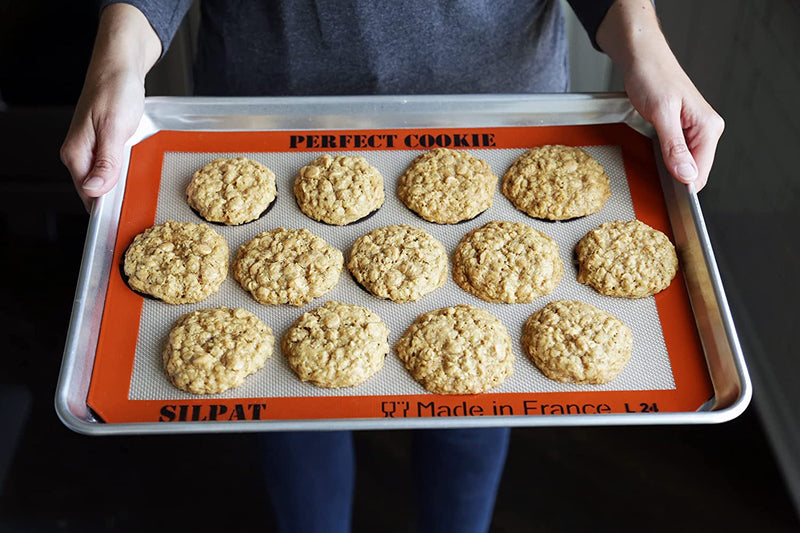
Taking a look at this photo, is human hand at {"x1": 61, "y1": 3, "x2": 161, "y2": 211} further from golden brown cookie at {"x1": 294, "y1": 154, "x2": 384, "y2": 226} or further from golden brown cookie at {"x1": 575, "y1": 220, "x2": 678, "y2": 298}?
golden brown cookie at {"x1": 575, "y1": 220, "x2": 678, "y2": 298}

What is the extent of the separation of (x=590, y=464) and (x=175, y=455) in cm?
123

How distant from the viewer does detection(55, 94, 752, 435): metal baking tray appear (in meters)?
1.19

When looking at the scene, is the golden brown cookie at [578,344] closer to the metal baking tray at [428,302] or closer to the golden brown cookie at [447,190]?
the metal baking tray at [428,302]

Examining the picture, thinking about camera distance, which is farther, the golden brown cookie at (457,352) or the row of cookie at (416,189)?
the row of cookie at (416,189)

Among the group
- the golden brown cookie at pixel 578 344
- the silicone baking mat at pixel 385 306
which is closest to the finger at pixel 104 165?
the silicone baking mat at pixel 385 306

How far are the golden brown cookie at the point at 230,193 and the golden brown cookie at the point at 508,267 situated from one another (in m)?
0.42

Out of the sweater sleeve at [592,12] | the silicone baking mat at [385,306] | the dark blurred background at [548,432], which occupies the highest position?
the sweater sleeve at [592,12]

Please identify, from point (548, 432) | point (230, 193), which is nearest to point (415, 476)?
point (548, 432)

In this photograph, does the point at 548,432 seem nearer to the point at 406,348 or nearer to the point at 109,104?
the point at 406,348

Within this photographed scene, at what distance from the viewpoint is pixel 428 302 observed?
1.40 m

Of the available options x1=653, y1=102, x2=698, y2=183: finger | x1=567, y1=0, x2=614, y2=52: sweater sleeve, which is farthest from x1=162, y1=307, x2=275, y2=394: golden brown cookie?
x1=567, y1=0, x2=614, y2=52: sweater sleeve

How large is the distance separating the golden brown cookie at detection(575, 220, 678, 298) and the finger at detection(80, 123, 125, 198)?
90 cm

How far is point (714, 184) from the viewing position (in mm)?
2443

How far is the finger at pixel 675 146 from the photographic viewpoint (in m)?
1.38
